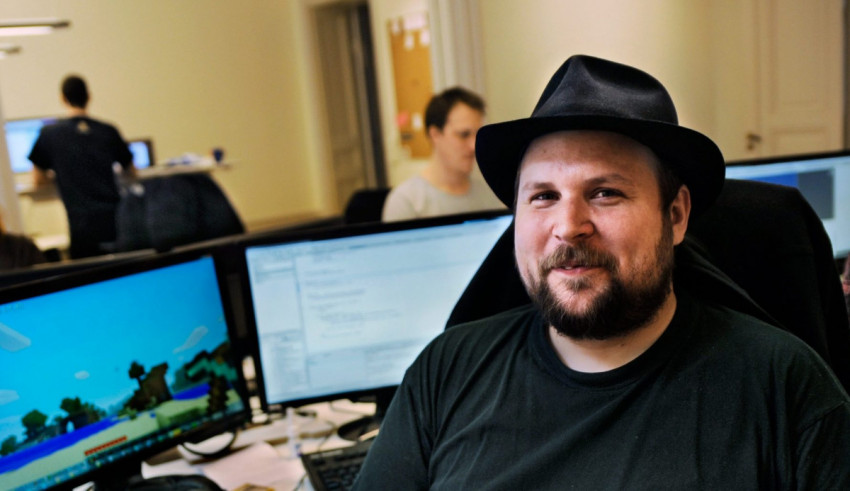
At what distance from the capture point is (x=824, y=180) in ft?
6.54

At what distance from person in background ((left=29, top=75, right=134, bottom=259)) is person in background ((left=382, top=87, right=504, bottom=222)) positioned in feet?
9.70

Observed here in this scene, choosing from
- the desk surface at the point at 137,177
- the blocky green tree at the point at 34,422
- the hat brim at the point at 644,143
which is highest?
the hat brim at the point at 644,143

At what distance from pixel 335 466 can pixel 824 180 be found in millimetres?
1419

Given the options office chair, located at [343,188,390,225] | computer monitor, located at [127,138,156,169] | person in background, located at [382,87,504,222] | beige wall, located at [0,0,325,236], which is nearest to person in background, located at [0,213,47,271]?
office chair, located at [343,188,390,225]

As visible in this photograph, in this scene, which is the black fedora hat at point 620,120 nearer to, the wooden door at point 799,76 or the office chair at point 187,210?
the office chair at point 187,210

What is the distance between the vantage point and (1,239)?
9.02 ft

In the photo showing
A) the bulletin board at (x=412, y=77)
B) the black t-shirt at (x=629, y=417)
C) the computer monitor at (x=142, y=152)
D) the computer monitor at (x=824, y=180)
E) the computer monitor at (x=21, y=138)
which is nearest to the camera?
the black t-shirt at (x=629, y=417)

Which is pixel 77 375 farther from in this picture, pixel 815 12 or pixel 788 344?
pixel 815 12

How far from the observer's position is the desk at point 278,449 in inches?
61.2

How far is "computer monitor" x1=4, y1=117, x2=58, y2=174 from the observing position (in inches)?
233

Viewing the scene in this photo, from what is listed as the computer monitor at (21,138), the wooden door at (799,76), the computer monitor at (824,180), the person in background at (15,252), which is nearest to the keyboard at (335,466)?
the computer monitor at (824,180)

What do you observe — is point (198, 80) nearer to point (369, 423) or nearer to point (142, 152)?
point (142, 152)

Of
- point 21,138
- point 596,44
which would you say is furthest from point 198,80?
point 596,44

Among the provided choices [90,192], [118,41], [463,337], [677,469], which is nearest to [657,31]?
[463,337]
